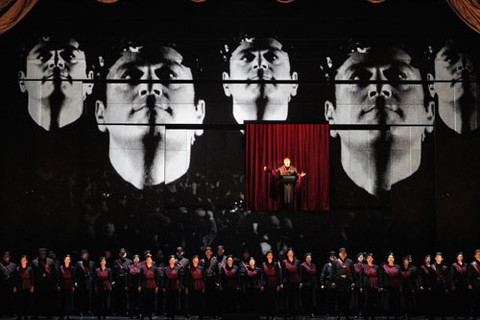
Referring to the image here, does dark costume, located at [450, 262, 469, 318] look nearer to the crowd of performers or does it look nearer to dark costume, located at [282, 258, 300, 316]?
the crowd of performers

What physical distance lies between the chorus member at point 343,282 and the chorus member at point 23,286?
7247mm

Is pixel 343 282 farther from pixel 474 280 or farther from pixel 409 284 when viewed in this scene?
pixel 474 280

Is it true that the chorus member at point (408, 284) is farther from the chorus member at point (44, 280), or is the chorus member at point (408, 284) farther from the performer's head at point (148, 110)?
the chorus member at point (44, 280)

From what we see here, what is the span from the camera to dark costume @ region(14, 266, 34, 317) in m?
14.3

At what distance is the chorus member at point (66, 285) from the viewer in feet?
47.3

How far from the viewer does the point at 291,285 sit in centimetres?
1463

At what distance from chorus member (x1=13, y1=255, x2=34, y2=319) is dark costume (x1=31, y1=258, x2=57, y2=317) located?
0.12 metres

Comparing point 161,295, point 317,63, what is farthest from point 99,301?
point 317,63

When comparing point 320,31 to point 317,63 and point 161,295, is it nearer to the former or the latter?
point 317,63

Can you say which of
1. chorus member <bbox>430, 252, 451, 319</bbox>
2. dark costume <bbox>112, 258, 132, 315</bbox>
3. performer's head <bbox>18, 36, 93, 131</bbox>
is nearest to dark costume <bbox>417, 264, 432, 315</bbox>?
chorus member <bbox>430, 252, 451, 319</bbox>

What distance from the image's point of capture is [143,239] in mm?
15984

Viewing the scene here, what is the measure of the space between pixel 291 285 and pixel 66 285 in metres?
5.45

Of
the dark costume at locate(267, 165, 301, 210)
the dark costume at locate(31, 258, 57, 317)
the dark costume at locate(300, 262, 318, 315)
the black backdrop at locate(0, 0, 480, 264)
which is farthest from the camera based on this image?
the black backdrop at locate(0, 0, 480, 264)

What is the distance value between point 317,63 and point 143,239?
672 cm
